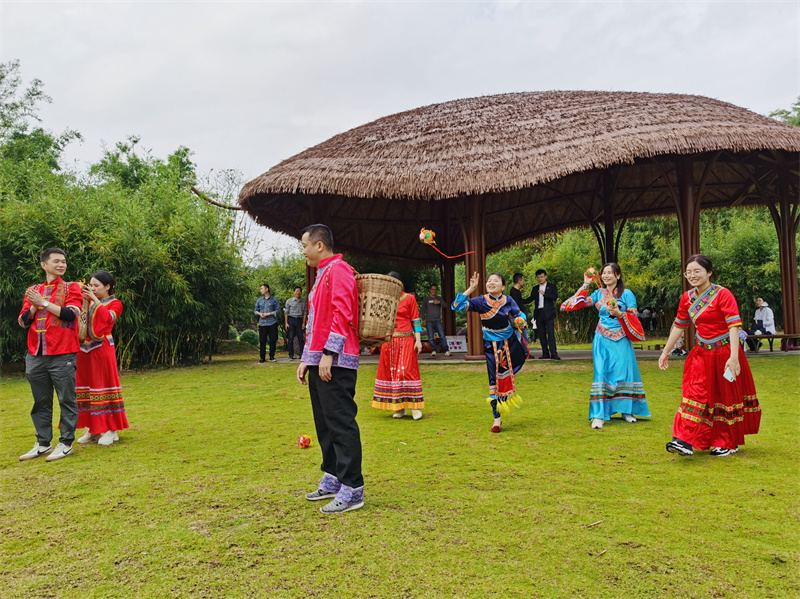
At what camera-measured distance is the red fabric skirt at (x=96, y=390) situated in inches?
209

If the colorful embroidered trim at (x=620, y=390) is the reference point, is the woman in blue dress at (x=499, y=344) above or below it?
above

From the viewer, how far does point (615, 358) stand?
230 inches

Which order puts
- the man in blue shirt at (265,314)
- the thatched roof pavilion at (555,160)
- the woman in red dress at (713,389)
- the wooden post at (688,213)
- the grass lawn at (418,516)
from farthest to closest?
the man in blue shirt at (265,314), the wooden post at (688,213), the thatched roof pavilion at (555,160), the woman in red dress at (713,389), the grass lawn at (418,516)

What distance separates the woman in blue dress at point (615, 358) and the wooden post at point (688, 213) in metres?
5.76

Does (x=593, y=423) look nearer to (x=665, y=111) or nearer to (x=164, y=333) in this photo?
(x=665, y=111)

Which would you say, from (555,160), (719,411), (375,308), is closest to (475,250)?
(555,160)

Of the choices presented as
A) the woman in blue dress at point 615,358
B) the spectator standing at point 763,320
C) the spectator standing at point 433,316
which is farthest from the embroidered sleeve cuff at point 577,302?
the spectator standing at point 763,320

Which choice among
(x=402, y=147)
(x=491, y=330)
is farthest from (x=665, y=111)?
(x=491, y=330)

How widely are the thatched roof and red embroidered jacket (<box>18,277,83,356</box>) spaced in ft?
22.5

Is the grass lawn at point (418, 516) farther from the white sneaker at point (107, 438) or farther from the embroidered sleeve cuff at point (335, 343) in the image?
the embroidered sleeve cuff at point (335, 343)

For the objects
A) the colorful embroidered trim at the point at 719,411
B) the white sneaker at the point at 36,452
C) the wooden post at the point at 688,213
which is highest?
the wooden post at the point at 688,213

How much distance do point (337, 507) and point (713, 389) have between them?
2871mm

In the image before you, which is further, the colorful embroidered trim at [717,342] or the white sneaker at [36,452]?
the white sneaker at [36,452]

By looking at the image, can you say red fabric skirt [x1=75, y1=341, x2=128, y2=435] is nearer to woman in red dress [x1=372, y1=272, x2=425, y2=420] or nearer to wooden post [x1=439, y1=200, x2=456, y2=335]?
woman in red dress [x1=372, y1=272, x2=425, y2=420]
